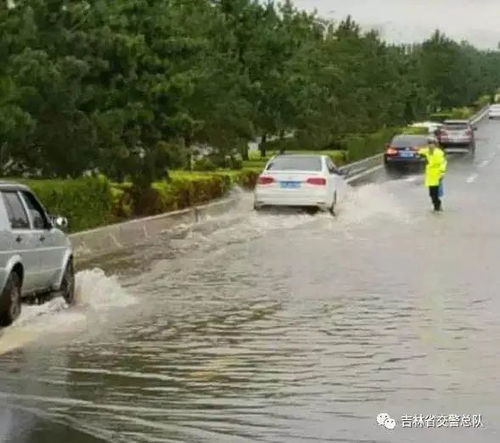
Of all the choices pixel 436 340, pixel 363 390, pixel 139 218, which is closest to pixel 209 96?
pixel 139 218

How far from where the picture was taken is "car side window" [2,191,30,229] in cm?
1437

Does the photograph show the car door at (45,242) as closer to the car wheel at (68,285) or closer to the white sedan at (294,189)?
the car wheel at (68,285)

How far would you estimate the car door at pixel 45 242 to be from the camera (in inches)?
590

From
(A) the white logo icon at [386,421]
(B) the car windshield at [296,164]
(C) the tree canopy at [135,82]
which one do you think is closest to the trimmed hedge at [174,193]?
(C) the tree canopy at [135,82]

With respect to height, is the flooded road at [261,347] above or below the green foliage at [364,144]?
above

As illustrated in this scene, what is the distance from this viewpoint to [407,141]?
57.7m

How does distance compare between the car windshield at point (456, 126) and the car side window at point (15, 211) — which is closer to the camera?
the car side window at point (15, 211)

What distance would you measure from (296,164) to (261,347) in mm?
20793

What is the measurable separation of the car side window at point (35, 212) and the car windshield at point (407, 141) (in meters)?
42.5

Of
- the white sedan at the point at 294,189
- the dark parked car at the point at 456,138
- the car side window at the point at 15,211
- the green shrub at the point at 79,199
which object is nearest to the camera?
the car side window at the point at 15,211

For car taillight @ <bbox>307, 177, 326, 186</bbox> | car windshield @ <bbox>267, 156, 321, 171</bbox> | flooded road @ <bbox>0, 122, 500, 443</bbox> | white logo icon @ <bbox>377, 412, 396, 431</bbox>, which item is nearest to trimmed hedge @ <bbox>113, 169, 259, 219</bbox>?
car windshield @ <bbox>267, 156, 321, 171</bbox>

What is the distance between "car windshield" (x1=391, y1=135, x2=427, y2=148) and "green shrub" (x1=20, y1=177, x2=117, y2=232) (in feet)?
107

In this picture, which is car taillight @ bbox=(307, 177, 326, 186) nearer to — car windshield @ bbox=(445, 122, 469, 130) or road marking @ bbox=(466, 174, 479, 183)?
road marking @ bbox=(466, 174, 479, 183)

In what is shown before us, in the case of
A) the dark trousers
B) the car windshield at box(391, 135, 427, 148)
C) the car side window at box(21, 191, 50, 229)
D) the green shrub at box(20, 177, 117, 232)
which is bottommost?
the car windshield at box(391, 135, 427, 148)
